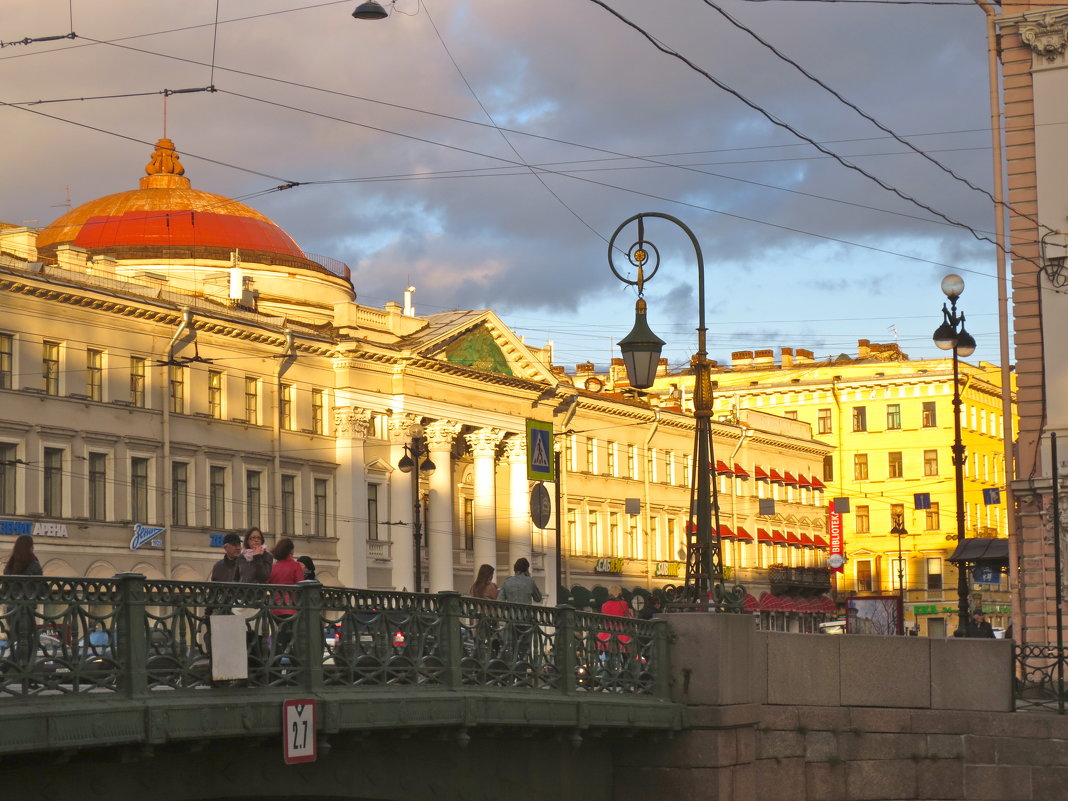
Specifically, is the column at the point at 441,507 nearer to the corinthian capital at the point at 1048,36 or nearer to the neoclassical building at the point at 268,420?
the neoclassical building at the point at 268,420

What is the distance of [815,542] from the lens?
3356 inches

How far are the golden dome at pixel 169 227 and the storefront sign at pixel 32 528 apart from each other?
12.9m

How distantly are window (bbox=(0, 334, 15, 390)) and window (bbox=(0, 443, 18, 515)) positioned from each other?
1.45 meters

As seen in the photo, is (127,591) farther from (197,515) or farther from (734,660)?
(197,515)

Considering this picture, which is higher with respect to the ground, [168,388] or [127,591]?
[168,388]

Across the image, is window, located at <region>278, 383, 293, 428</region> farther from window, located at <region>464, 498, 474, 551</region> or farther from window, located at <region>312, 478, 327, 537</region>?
window, located at <region>464, 498, 474, 551</region>

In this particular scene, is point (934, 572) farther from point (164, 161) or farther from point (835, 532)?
point (164, 161)

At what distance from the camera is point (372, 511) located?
57281mm

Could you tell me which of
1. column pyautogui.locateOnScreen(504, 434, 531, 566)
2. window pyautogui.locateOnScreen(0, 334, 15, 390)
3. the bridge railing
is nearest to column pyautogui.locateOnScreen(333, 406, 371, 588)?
column pyautogui.locateOnScreen(504, 434, 531, 566)

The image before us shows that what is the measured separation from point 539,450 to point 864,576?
4964cm

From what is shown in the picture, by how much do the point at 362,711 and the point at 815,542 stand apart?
73680 millimetres

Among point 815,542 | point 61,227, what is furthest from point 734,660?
point 815,542

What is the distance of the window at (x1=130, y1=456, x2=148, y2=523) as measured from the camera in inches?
1889

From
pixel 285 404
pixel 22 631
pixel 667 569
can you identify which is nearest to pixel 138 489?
pixel 285 404
